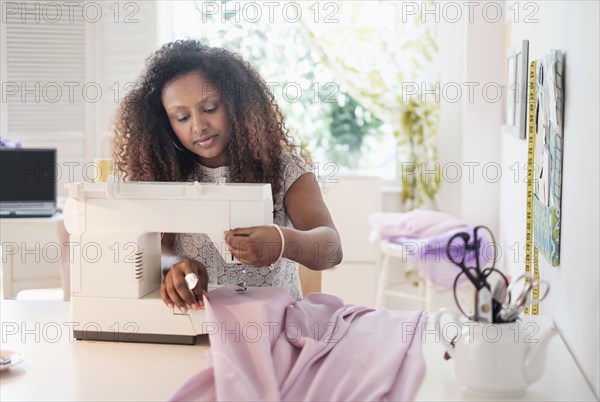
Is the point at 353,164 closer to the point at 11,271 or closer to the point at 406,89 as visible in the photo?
the point at 406,89

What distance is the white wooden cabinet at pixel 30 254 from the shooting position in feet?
11.1

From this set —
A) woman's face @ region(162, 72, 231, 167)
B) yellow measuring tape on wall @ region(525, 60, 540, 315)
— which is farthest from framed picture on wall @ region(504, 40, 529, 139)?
woman's face @ region(162, 72, 231, 167)

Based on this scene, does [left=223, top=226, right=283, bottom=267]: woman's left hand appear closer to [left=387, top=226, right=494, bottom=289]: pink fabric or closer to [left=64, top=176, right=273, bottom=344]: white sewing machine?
[left=64, top=176, right=273, bottom=344]: white sewing machine

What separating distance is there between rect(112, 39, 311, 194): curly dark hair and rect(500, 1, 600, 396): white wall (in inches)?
24.8

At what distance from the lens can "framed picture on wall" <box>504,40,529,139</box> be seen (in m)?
2.52

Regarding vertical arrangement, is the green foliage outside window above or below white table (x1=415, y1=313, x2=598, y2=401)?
above

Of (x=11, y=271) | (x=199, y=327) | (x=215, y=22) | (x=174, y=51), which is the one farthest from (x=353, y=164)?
(x=199, y=327)

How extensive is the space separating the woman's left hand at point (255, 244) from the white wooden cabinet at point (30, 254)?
82.7 inches

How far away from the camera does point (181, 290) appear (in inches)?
58.0

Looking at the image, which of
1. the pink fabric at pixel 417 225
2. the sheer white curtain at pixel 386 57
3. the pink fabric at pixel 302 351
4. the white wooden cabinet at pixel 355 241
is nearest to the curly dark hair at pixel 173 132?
the pink fabric at pixel 302 351

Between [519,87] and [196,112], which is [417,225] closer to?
[519,87]

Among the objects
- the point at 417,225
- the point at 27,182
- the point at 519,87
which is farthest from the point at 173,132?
the point at 417,225

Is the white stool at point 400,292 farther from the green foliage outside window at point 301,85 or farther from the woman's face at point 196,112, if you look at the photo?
the woman's face at point 196,112

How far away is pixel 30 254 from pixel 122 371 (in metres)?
2.52
